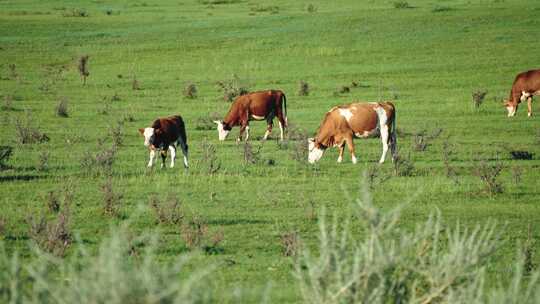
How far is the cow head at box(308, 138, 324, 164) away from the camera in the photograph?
20.6 meters

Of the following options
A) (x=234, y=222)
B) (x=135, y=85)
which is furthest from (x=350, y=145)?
(x=135, y=85)

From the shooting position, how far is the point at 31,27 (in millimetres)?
48406

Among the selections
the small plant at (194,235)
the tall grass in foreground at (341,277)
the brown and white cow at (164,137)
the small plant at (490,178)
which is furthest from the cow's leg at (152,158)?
the tall grass in foreground at (341,277)

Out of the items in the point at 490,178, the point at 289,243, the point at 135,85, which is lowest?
the point at 289,243

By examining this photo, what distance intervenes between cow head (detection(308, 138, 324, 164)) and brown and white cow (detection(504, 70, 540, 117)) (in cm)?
857

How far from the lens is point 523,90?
1118 inches

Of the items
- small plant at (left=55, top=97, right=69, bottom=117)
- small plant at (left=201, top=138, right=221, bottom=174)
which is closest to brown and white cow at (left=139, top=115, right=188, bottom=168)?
small plant at (left=201, top=138, right=221, bottom=174)

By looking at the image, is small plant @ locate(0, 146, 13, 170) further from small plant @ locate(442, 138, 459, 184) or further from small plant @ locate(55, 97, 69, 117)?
small plant @ locate(442, 138, 459, 184)

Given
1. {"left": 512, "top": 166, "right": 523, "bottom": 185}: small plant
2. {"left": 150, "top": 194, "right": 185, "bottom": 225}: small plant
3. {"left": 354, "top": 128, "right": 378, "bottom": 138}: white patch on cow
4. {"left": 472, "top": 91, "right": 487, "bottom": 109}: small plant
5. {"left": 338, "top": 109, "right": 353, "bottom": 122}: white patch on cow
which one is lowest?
{"left": 150, "top": 194, "right": 185, "bottom": 225}: small plant

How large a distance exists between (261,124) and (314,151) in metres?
8.09

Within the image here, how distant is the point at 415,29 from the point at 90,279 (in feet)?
132

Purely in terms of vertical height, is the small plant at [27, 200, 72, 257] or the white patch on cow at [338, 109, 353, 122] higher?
the white patch on cow at [338, 109, 353, 122]

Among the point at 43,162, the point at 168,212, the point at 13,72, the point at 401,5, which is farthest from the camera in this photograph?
the point at 401,5

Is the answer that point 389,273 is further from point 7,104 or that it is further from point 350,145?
point 7,104
